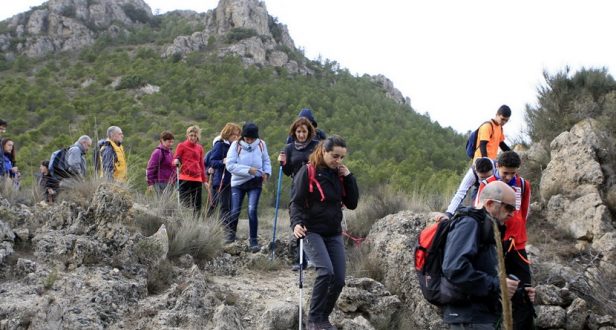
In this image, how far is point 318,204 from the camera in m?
4.32

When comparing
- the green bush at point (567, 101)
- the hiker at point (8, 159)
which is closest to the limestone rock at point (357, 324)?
the hiker at point (8, 159)

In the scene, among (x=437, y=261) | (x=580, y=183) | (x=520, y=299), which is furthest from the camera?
(x=580, y=183)

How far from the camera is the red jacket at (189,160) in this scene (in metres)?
7.16

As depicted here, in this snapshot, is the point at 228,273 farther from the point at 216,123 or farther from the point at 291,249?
the point at 216,123

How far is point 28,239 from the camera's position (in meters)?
5.11

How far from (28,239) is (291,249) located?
3.08m

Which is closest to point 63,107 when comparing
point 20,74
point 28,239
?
point 20,74

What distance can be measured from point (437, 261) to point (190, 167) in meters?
4.79

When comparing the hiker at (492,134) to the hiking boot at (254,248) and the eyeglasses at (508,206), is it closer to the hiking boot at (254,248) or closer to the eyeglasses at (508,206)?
the hiking boot at (254,248)

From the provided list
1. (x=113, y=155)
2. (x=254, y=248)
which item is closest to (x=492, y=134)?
(x=254, y=248)

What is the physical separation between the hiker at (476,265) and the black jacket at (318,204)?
1.47 metres

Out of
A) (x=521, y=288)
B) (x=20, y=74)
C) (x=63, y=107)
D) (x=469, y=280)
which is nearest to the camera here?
(x=469, y=280)

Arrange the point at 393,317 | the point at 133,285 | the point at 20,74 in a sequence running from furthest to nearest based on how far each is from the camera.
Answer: the point at 20,74, the point at 393,317, the point at 133,285

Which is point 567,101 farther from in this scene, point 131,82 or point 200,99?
point 131,82
